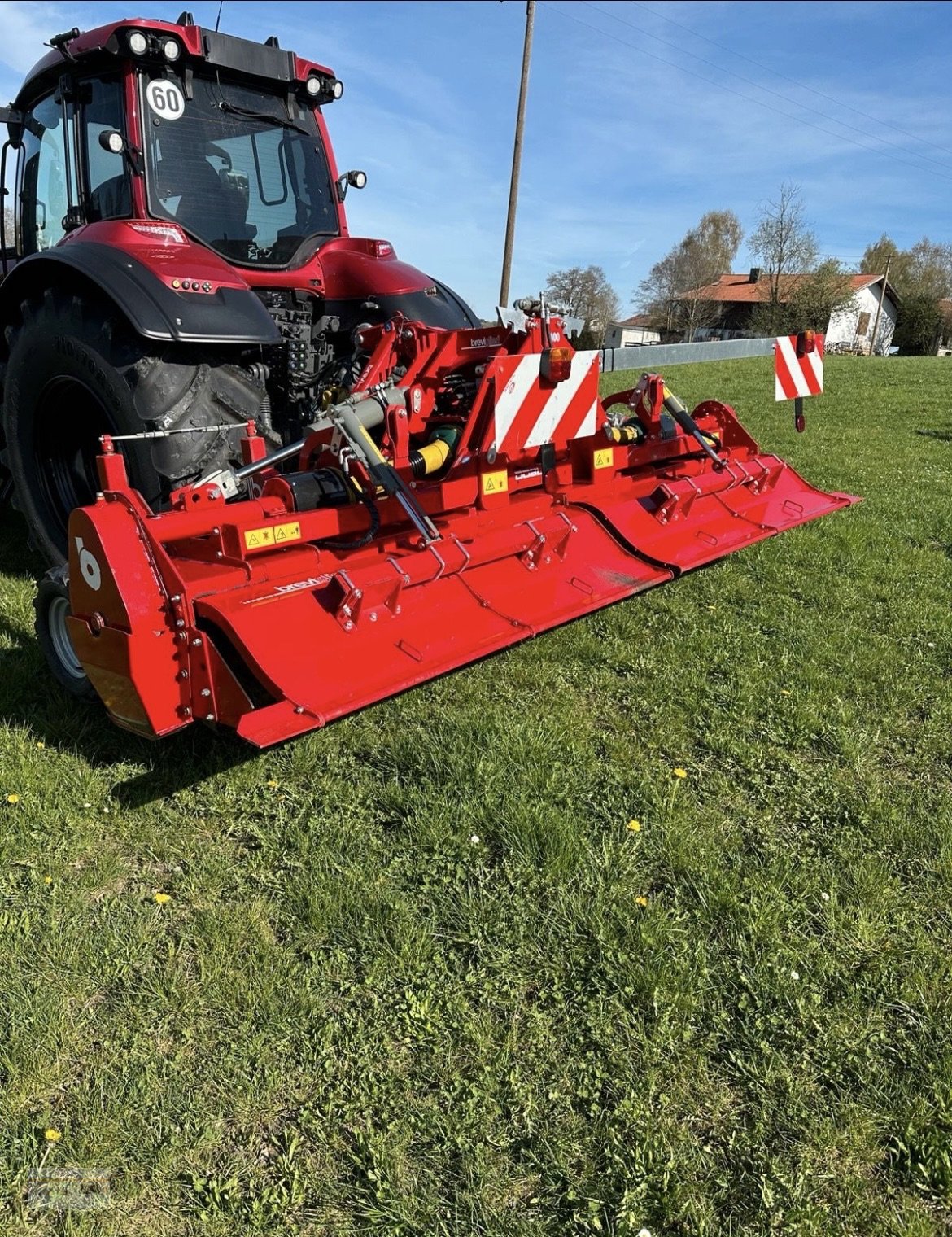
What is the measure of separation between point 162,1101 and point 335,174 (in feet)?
15.9

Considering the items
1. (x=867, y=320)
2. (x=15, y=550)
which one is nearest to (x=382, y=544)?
(x=15, y=550)

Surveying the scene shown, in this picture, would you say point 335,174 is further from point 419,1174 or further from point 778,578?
point 419,1174

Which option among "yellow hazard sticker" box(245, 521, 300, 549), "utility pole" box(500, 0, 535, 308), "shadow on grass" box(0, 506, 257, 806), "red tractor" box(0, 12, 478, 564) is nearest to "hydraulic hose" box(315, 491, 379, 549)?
"yellow hazard sticker" box(245, 521, 300, 549)

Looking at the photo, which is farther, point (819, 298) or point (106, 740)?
point (819, 298)

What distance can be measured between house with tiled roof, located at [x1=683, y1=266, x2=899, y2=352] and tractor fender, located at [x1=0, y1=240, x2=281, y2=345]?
5232 centimetres

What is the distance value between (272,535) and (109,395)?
3.89ft

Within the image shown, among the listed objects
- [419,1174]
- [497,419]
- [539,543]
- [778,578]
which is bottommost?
[419,1174]

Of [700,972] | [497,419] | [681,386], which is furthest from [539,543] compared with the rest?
[681,386]

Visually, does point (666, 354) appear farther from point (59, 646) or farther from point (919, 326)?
point (919, 326)

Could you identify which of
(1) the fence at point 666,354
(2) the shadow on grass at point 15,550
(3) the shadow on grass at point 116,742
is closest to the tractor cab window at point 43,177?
(2) the shadow on grass at point 15,550

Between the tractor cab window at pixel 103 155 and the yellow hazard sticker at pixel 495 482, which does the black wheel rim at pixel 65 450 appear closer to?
the tractor cab window at pixel 103 155

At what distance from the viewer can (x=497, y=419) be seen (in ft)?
11.1

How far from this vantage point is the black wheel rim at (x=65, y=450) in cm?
431

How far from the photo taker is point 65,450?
454 centimetres
